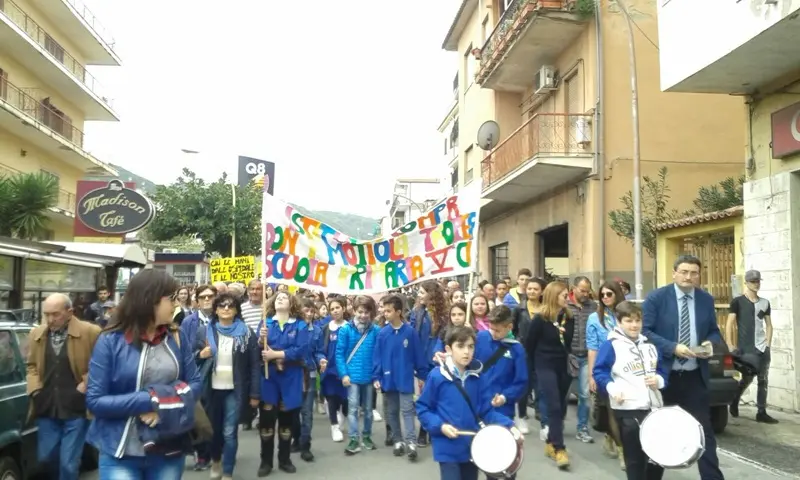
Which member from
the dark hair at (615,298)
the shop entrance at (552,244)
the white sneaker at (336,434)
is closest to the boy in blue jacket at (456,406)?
the dark hair at (615,298)

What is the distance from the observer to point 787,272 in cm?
1010

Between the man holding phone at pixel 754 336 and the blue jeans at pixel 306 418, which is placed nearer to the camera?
the blue jeans at pixel 306 418

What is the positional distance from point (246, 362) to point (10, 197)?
12400 mm

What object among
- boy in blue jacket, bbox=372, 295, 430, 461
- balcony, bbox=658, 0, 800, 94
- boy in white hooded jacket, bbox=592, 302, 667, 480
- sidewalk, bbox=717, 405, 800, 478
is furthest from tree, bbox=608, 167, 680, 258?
boy in white hooded jacket, bbox=592, 302, 667, 480

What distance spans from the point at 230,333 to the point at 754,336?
22.4 feet

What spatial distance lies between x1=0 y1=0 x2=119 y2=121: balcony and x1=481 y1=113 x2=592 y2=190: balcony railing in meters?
17.8

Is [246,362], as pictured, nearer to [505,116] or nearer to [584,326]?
[584,326]

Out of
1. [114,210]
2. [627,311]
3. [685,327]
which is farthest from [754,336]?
[114,210]

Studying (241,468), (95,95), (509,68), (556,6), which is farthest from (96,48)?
(241,468)

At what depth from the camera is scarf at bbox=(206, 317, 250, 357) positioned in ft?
21.6

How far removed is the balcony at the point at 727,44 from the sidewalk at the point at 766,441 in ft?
16.2

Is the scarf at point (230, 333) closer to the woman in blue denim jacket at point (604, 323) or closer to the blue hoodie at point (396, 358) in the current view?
the blue hoodie at point (396, 358)

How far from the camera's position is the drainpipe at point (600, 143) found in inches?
640

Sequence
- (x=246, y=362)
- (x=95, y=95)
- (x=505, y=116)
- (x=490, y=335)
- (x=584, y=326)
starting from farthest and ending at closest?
(x=95, y=95) → (x=505, y=116) → (x=584, y=326) → (x=246, y=362) → (x=490, y=335)
